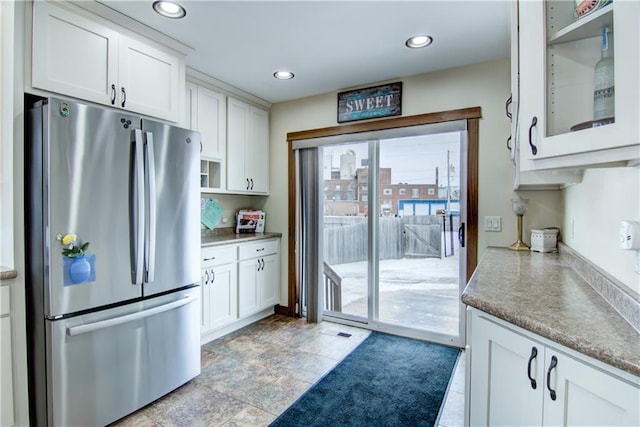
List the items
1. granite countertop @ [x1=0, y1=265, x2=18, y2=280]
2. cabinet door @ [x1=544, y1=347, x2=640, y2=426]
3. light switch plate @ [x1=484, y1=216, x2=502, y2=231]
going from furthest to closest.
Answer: light switch plate @ [x1=484, y1=216, x2=502, y2=231] < granite countertop @ [x1=0, y1=265, x2=18, y2=280] < cabinet door @ [x1=544, y1=347, x2=640, y2=426]

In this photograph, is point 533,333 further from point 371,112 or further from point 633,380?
point 371,112

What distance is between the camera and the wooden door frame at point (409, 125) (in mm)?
2840

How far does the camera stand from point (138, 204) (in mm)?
1980

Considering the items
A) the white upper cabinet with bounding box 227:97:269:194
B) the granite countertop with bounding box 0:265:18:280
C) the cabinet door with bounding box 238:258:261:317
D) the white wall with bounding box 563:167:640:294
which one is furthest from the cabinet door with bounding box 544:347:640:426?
the white upper cabinet with bounding box 227:97:269:194

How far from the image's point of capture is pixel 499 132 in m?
2.74

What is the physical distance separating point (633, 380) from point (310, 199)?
9.92 feet

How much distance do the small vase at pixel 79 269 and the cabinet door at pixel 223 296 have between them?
1.24 meters

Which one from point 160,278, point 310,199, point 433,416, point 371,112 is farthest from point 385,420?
point 371,112

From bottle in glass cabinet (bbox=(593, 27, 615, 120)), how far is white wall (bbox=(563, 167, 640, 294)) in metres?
0.30

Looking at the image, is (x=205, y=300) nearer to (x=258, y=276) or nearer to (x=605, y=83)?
(x=258, y=276)

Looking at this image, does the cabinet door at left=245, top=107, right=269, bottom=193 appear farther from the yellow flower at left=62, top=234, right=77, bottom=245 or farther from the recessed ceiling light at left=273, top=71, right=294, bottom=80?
the yellow flower at left=62, top=234, right=77, bottom=245

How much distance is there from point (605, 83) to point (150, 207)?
7.15 feet

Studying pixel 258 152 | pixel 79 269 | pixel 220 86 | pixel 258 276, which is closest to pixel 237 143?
pixel 258 152

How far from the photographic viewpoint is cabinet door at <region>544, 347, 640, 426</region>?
31.4 inches
